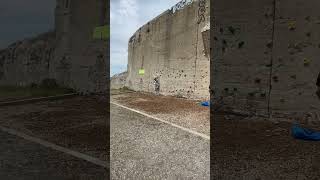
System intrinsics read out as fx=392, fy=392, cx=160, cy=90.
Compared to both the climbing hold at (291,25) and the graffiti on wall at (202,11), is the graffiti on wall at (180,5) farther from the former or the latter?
the climbing hold at (291,25)

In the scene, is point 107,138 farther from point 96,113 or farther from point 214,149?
point 96,113

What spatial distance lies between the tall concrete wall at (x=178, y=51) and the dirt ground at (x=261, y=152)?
480 centimetres

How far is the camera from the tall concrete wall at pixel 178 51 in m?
13.6

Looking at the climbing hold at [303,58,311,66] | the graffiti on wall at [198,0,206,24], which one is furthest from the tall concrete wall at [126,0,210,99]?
the climbing hold at [303,58,311,66]

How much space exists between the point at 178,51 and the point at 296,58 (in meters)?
6.96

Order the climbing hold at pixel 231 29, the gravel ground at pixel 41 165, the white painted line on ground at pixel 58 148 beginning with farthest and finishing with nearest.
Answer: the climbing hold at pixel 231 29 < the white painted line on ground at pixel 58 148 < the gravel ground at pixel 41 165

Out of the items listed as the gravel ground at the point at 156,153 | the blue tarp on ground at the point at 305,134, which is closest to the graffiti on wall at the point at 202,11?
the gravel ground at the point at 156,153

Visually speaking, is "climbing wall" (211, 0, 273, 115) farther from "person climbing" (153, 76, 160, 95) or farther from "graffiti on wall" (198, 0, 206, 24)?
"person climbing" (153, 76, 160, 95)

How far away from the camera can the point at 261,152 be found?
6.59m

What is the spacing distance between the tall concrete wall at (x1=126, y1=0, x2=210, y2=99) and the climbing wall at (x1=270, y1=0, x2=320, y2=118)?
377cm

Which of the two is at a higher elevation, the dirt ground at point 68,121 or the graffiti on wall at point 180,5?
the graffiti on wall at point 180,5

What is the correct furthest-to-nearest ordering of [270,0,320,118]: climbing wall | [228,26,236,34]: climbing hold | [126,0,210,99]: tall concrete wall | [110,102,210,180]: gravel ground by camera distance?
1. [126,0,210,99]: tall concrete wall
2. [228,26,236,34]: climbing hold
3. [270,0,320,118]: climbing wall
4. [110,102,210,180]: gravel ground

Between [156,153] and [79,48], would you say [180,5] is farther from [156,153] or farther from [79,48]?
[156,153]

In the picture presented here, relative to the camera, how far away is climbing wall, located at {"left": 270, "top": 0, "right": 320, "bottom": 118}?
28.8ft
